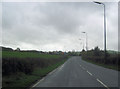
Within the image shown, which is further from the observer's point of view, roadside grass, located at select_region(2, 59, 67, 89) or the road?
the road

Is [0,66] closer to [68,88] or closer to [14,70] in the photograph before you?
[14,70]

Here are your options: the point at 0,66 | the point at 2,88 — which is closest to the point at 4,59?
the point at 0,66

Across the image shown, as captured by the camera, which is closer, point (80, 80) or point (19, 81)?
point (19, 81)

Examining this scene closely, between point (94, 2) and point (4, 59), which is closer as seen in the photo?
point (4, 59)

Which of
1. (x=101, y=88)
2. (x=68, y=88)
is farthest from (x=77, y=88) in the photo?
(x=101, y=88)

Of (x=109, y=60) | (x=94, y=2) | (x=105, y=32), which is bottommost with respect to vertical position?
(x=109, y=60)

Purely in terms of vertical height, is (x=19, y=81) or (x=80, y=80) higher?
(x=19, y=81)

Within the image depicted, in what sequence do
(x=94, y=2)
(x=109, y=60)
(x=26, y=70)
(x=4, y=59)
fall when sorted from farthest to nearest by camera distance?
(x=109, y=60) → (x=94, y=2) → (x=26, y=70) → (x=4, y=59)

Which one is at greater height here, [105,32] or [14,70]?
[105,32]

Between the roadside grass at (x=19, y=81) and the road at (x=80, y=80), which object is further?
the road at (x=80, y=80)

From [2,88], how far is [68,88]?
395 cm

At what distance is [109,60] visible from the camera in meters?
42.8

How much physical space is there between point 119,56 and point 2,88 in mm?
29522

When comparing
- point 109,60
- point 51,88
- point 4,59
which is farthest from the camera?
point 109,60
